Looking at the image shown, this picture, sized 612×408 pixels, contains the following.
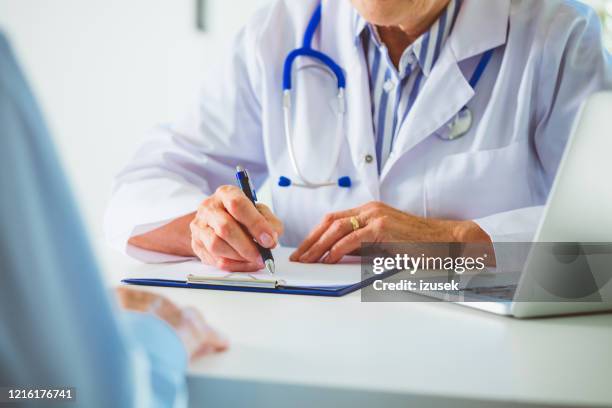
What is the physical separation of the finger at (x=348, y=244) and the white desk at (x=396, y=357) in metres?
0.25

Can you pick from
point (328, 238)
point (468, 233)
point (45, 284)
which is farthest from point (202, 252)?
point (45, 284)

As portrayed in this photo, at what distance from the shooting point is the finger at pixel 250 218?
86 centimetres

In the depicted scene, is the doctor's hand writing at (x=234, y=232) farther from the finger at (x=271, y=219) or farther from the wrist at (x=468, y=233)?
the wrist at (x=468, y=233)

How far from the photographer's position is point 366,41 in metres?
1.26

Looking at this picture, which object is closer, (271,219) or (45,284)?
(45,284)

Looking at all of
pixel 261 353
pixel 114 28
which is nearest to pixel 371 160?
pixel 261 353

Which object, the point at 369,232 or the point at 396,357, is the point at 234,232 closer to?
the point at 369,232

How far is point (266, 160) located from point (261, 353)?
82 cm

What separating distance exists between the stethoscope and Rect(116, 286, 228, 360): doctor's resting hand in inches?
27.1

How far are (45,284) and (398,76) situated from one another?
3.17 feet

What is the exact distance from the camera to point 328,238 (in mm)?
966

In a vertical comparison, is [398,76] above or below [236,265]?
above

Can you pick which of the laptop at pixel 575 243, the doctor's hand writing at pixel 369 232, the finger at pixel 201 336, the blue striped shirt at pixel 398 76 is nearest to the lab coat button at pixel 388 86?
the blue striped shirt at pixel 398 76

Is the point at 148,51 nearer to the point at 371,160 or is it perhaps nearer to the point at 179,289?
the point at 371,160
